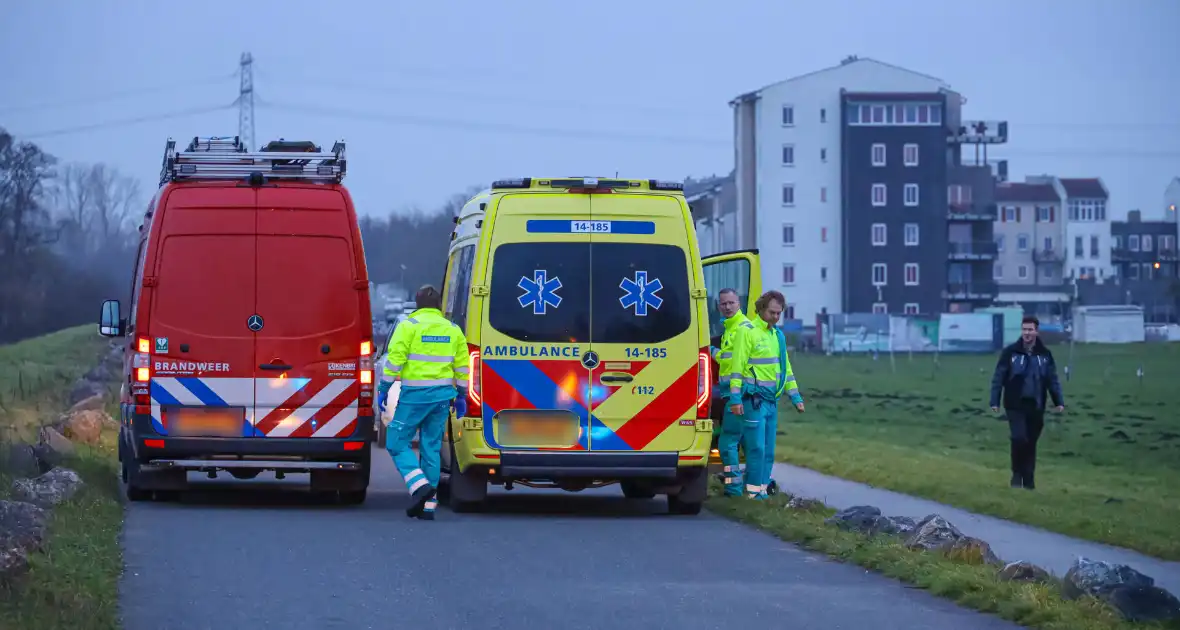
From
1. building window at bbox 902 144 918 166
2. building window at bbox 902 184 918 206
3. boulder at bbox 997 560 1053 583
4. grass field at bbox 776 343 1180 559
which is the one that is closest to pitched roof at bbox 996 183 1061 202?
building window at bbox 902 184 918 206

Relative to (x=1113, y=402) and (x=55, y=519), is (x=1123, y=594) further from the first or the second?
(x=1113, y=402)

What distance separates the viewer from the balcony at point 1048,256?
450ft

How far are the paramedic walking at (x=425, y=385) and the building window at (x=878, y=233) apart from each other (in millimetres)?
93168

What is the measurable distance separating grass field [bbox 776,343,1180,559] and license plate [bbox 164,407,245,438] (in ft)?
20.3

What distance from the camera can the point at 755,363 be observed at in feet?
51.8

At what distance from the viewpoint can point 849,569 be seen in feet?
36.8

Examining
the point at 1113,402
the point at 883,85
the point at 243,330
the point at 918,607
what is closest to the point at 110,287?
the point at 1113,402

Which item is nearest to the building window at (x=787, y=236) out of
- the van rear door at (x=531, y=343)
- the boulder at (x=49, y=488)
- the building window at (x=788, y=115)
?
the building window at (x=788, y=115)

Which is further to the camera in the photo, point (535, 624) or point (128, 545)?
point (128, 545)

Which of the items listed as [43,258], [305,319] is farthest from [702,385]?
[43,258]

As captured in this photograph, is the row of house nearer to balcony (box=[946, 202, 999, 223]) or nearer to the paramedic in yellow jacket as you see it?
balcony (box=[946, 202, 999, 223])

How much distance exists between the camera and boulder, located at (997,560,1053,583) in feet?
33.8

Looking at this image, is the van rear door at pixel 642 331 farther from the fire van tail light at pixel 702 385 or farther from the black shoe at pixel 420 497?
the black shoe at pixel 420 497

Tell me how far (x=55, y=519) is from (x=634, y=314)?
181 inches
